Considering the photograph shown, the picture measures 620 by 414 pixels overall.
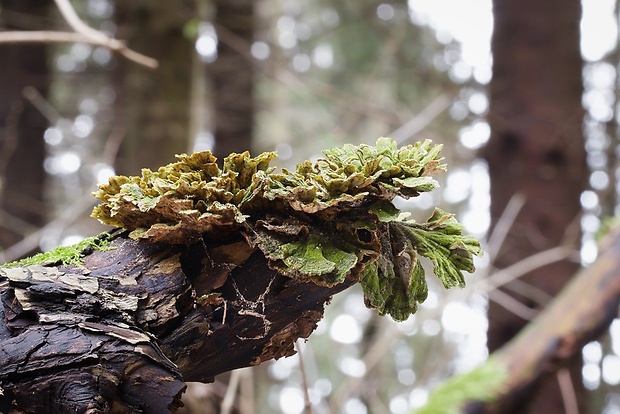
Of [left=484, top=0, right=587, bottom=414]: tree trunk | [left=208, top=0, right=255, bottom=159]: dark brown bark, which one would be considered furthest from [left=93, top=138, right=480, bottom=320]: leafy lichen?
[left=208, top=0, right=255, bottom=159]: dark brown bark

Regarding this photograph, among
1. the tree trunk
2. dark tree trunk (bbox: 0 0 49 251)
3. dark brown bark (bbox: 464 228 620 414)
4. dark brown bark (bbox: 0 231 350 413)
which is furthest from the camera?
dark tree trunk (bbox: 0 0 49 251)

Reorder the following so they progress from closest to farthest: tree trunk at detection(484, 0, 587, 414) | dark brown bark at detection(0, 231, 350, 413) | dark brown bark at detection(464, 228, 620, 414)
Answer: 1. dark brown bark at detection(0, 231, 350, 413)
2. dark brown bark at detection(464, 228, 620, 414)
3. tree trunk at detection(484, 0, 587, 414)

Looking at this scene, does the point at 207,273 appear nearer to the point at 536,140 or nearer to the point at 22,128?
the point at 536,140

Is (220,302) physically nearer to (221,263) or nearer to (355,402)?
(221,263)

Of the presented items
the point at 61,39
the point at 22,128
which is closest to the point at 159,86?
the point at 61,39

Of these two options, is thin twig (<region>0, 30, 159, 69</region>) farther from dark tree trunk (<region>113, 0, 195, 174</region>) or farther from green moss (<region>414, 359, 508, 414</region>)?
green moss (<region>414, 359, 508, 414</region>)

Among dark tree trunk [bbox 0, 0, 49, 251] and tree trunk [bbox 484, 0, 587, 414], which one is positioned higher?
dark tree trunk [bbox 0, 0, 49, 251]

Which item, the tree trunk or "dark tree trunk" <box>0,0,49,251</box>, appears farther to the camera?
"dark tree trunk" <box>0,0,49,251</box>
